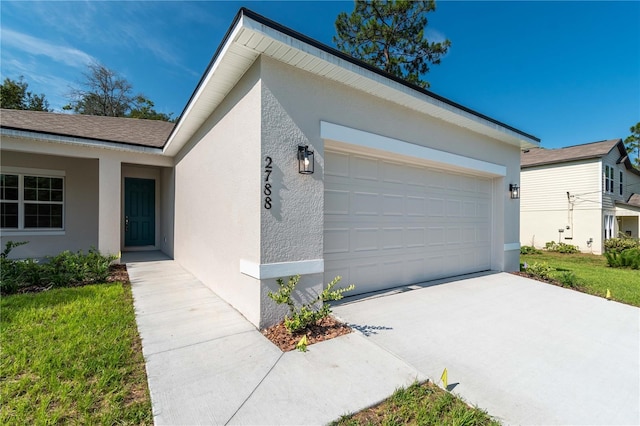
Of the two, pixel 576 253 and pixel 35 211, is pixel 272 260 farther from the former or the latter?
pixel 576 253

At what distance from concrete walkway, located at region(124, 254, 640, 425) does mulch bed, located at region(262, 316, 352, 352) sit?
11cm

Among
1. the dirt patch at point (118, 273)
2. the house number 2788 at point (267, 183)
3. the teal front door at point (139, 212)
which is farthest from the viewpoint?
the teal front door at point (139, 212)

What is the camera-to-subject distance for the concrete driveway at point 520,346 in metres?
2.45

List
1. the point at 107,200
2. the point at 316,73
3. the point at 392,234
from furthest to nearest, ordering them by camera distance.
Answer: the point at 107,200 < the point at 392,234 < the point at 316,73

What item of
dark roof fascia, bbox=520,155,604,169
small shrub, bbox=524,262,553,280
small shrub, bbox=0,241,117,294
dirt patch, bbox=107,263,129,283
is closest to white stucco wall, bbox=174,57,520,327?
dirt patch, bbox=107,263,129,283

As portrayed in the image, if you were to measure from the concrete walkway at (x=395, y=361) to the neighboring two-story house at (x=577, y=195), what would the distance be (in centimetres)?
1445

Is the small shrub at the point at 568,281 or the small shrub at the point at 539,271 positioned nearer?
the small shrub at the point at 568,281

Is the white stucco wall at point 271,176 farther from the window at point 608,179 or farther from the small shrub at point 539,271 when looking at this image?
the window at point 608,179

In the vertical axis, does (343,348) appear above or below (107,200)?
below

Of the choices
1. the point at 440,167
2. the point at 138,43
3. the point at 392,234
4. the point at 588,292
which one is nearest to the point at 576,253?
the point at 588,292

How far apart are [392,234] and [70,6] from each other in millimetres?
9279

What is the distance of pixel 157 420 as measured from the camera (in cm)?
207

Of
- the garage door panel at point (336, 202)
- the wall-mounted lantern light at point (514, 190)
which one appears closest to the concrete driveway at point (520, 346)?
the garage door panel at point (336, 202)

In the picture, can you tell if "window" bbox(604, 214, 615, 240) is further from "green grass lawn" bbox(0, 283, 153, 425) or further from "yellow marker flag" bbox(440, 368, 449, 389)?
"green grass lawn" bbox(0, 283, 153, 425)
